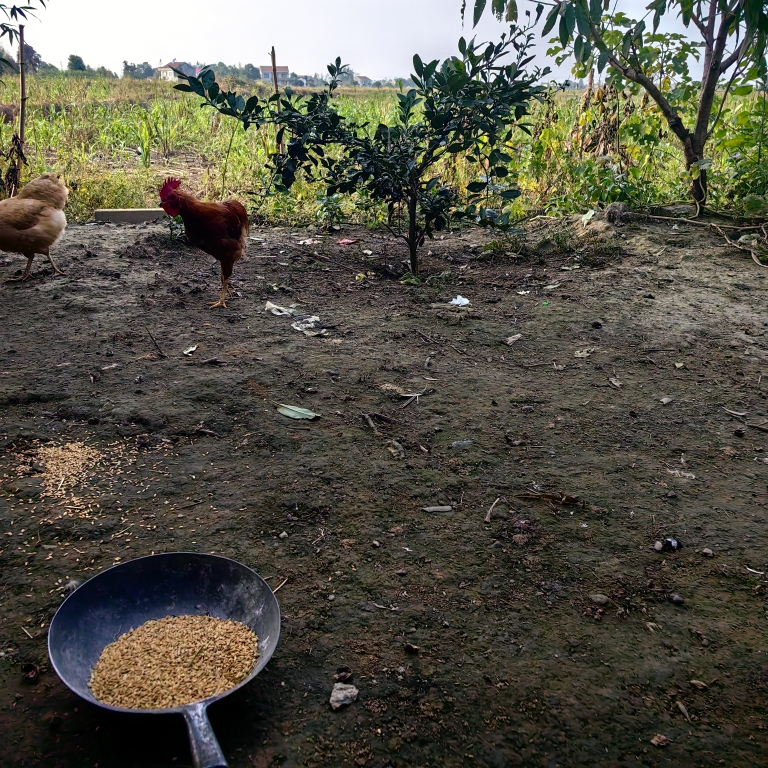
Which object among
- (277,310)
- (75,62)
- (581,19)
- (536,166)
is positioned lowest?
(277,310)

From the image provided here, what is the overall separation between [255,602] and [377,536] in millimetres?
448

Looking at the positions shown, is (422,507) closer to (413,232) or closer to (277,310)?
(277,310)

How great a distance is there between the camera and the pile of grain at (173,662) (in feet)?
3.94

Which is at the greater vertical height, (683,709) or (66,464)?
(66,464)

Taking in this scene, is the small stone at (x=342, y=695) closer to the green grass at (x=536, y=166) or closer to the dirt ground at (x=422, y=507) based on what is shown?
the dirt ground at (x=422, y=507)

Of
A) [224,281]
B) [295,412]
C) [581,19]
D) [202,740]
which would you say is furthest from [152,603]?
[224,281]

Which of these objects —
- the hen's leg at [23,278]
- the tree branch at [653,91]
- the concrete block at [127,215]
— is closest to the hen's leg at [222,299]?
the hen's leg at [23,278]

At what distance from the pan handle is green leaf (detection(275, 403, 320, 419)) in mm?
1321

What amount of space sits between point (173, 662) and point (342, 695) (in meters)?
0.38

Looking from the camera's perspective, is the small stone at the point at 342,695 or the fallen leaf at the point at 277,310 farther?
the fallen leaf at the point at 277,310

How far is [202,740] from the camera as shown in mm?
1026

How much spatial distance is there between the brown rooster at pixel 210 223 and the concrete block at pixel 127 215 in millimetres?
2440

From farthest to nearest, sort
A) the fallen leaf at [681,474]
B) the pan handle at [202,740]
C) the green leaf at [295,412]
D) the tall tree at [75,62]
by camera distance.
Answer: the tall tree at [75,62], the green leaf at [295,412], the fallen leaf at [681,474], the pan handle at [202,740]

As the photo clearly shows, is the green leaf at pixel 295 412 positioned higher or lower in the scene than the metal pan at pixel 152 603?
higher
